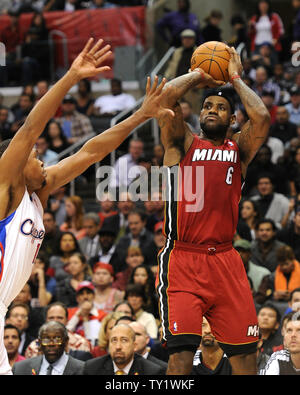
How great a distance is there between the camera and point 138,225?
1245cm

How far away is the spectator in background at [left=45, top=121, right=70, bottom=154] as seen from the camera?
15.4 meters

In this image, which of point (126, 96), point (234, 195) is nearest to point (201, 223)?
point (234, 195)

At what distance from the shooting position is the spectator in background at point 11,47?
1850 cm

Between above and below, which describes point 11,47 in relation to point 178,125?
above

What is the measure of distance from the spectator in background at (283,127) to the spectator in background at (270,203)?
1.70 m

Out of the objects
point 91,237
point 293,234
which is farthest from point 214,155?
point 91,237

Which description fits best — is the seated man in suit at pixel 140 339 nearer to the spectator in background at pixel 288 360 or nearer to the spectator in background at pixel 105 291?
the spectator in background at pixel 105 291

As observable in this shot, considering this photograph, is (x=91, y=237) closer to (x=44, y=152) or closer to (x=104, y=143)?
(x=44, y=152)

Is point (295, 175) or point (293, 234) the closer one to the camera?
point (293, 234)

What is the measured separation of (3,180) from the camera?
5.63m

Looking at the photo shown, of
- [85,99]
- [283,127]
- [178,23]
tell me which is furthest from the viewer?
[178,23]

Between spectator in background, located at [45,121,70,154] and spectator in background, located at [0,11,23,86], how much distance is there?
11.6 ft

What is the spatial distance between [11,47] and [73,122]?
3.94m
